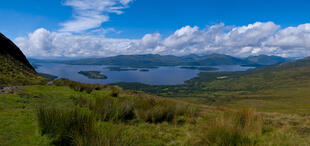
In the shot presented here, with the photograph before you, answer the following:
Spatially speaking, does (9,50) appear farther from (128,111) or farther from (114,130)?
(114,130)

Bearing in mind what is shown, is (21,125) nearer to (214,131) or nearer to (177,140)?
(177,140)

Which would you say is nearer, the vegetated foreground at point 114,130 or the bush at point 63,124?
the vegetated foreground at point 114,130

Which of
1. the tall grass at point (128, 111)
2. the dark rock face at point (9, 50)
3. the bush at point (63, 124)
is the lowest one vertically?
the tall grass at point (128, 111)

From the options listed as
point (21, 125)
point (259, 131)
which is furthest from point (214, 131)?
point (21, 125)

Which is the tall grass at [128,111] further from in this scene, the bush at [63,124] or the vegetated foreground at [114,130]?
the bush at [63,124]

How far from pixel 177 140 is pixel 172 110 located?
2.80 meters

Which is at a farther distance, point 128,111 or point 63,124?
point 128,111

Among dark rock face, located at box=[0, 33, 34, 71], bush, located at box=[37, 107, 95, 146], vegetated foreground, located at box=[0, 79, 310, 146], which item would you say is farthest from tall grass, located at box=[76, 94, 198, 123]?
dark rock face, located at box=[0, 33, 34, 71]

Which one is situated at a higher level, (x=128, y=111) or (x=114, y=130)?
(x=114, y=130)

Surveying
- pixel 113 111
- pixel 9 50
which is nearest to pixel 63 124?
pixel 113 111

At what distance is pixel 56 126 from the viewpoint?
3.66 meters

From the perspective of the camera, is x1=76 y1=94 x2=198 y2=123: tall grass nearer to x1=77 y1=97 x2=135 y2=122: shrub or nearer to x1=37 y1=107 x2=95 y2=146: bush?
x1=77 y1=97 x2=135 y2=122: shrub

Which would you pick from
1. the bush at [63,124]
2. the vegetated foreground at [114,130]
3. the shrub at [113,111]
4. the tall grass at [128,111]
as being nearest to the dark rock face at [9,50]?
the vegetated foreground at [114,130]

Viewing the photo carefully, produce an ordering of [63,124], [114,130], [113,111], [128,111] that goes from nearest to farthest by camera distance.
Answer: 1. [114,130]
2. [63,124]
3. [113,111]
4. [128,111]
